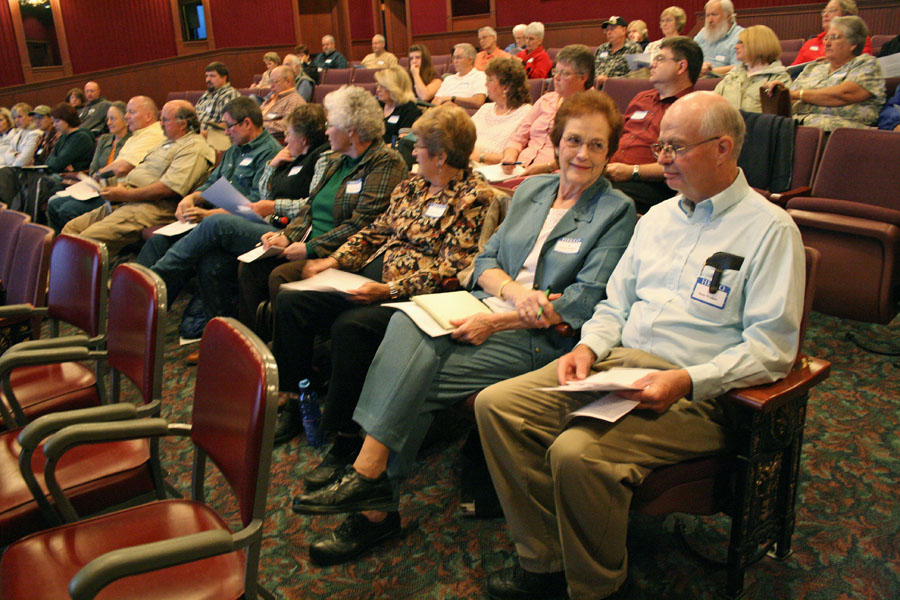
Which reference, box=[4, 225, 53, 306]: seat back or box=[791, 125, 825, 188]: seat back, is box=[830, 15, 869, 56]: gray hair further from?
box=[4, 225, 53, 306]: seat back

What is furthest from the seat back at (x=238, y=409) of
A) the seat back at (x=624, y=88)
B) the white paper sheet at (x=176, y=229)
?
the seat back at (x=624, y=88)

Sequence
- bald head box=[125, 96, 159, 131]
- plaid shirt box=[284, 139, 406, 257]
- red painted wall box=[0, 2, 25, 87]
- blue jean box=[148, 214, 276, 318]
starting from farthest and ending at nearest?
red painted wall box=[0, 2, 25, 87] < bald head box=[125, 96, 159, 131] < blue jean box=[148, 214, 276, 318] < plaid shirt box=[284, 139, 406, 257]

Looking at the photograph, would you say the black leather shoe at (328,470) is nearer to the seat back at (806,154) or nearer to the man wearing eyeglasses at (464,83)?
the seat back at (806,154)

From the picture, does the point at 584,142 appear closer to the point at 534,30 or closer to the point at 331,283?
the point at 331,283

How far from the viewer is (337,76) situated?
856 cm

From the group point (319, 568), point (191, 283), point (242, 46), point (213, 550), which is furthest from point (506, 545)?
point (242, 46)

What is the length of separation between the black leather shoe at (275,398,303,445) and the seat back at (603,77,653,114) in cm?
293

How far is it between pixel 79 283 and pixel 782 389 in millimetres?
1981

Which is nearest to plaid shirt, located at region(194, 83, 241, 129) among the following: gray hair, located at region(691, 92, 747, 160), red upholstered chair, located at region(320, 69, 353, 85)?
red upholstered chair, located at region(320, 69, 353, 85)

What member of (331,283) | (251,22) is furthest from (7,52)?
(331,283)

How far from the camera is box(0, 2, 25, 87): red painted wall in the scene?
10.6m

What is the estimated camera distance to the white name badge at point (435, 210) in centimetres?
237

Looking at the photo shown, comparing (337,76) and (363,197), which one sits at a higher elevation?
(337,76)

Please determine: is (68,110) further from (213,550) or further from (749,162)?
(213,550)
